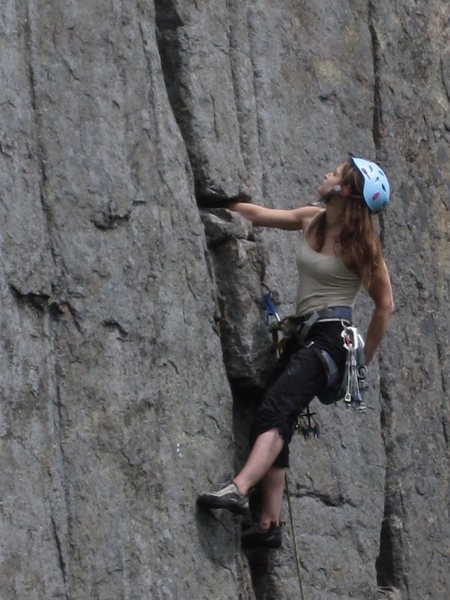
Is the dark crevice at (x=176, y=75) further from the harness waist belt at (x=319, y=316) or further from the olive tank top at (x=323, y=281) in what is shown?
the harness waist belt at (x=319, y=316)

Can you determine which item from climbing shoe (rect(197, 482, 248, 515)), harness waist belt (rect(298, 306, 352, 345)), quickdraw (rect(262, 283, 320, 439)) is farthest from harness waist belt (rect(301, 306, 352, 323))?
climbing shoe (rect(197, 482, 248, 515))

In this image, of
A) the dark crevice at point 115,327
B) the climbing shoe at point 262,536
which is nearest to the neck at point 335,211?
the dark crevice at point 115,327

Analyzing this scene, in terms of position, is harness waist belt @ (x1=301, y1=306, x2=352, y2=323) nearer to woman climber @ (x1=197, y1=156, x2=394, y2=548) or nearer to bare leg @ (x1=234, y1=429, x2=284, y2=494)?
woman climber @ (x1=197, y1=156, x2=394, y2=548)

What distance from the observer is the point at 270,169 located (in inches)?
355

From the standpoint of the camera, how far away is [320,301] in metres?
8.33

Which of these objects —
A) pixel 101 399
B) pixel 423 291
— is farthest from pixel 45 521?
pixel 423 291

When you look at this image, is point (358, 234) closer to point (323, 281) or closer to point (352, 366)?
point (323, 281)

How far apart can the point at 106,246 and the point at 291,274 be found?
4.87 feet

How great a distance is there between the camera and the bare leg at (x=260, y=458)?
8023 millimetres

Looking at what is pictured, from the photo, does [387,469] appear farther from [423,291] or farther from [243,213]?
[243,213]

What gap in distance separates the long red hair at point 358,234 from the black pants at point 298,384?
306 millimetres

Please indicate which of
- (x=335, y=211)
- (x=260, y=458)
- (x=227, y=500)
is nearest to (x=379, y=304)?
(x=335, y=211)

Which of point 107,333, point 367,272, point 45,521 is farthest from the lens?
point 367,272

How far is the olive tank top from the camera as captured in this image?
27.1 feet
